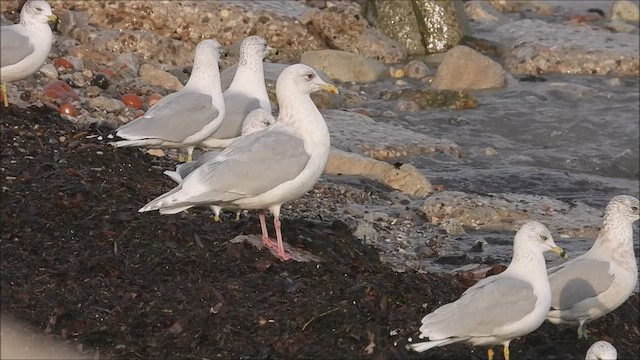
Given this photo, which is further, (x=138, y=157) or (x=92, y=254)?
(x=138, y=157)

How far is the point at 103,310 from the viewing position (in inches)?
277

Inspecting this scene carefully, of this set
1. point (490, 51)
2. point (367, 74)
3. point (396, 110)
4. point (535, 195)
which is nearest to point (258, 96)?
point (535, 195)

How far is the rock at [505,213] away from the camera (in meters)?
11.9

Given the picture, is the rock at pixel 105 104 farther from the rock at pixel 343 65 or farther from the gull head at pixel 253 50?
the rock at pixel 343 65

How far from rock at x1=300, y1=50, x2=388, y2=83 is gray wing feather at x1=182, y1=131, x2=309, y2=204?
369 inches

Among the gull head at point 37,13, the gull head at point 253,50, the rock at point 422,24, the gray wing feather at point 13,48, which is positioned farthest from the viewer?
the rock at point 422,24

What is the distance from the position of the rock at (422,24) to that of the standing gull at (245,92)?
8670 mm

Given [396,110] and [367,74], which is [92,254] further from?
[367,74]

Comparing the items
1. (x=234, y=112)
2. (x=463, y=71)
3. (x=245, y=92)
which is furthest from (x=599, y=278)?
(x=463, y=71)

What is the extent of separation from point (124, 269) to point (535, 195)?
656 centimetres

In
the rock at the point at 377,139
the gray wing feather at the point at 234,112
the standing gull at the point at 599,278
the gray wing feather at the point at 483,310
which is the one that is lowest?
the rock at the point at 377,139

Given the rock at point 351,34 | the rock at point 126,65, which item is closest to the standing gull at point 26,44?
the rock at point 126,65

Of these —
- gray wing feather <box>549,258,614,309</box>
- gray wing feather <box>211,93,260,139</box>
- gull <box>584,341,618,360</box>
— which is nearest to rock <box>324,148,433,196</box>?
gray wing feather <box>211,93,260,139</box>

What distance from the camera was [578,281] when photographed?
8461 millimetres
